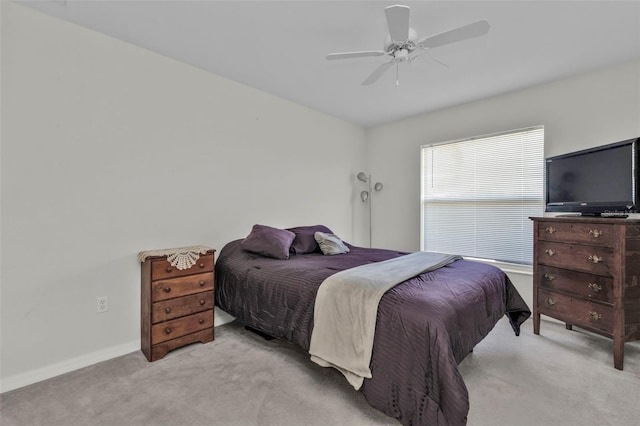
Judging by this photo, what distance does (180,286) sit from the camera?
2.35 m

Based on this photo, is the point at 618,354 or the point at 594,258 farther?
the point at 594,258

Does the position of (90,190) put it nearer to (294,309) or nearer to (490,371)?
(294,309)

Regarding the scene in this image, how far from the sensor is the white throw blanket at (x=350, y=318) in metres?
1.68

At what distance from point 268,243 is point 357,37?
1941 millimetres

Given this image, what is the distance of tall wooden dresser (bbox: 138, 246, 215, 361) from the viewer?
7.30 feet

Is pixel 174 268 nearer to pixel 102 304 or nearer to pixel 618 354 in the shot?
pixel 102 304

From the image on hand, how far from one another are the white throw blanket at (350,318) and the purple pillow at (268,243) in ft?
2.97

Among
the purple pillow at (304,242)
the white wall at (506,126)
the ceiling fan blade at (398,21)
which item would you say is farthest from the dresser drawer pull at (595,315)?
the ceiling fan blade at (398,21)

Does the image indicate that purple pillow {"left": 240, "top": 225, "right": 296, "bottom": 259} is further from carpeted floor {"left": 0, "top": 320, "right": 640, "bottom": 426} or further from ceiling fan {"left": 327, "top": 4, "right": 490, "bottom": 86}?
ceiling fan {"left": 327, "top": 4, "right": 490, "bottom": 86}

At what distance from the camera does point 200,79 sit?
9.40ft

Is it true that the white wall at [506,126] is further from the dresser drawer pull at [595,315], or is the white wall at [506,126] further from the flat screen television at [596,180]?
the dresser drawer pull at [595,315]

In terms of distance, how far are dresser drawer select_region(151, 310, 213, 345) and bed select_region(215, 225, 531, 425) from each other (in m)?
0.22

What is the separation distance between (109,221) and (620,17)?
4072mm

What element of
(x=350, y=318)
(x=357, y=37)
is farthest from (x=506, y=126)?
(x=350, y=318)
